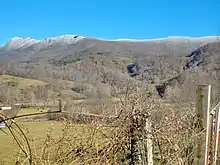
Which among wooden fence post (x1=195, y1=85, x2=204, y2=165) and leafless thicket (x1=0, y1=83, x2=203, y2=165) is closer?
wooden fence post (x1=195, y1=85, x2=204, y2=165)

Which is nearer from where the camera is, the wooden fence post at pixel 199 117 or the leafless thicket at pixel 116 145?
the wooden fence post at pixel 199 117

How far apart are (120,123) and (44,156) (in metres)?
0.57

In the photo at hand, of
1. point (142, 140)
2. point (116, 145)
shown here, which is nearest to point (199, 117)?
point (142, 140)

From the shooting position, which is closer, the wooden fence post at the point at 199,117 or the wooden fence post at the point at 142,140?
the wooden fence post at the point at 199,117

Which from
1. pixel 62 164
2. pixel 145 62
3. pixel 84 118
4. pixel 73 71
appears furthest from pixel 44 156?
pixel 145 62

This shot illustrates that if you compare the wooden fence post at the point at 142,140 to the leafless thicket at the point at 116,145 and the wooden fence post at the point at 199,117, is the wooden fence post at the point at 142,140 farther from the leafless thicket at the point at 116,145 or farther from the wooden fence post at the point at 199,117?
the wooden fence post at the point at 199,117

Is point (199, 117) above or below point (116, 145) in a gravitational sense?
above

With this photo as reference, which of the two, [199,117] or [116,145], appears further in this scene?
[116,145]

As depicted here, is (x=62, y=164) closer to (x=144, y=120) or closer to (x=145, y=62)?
(x=144, y=120)

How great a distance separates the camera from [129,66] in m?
157

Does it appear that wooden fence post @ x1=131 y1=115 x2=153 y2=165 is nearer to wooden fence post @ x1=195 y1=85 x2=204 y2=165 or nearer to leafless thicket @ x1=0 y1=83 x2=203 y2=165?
leafless thicket @ x1=0 y1=83 x2=203 y2=165

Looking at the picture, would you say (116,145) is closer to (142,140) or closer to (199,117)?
(142,140)

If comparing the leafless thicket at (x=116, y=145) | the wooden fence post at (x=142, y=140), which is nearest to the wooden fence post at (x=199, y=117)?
the leafless thicket at (x=116, y=145)

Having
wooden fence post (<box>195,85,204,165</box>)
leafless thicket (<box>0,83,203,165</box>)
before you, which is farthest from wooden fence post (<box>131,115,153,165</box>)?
wooden fence post (<box>195,85,204,165</box>)
